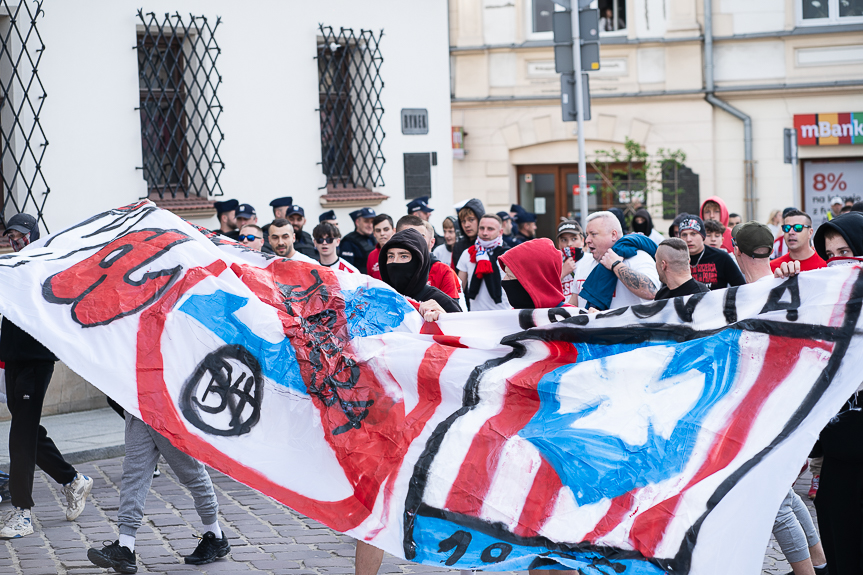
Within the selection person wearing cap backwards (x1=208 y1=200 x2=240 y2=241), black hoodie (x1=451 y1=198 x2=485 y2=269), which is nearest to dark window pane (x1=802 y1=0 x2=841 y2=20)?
black hoodie (x1=451 y1=198 x2=485 y2=269)

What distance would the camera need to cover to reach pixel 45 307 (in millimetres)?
5184

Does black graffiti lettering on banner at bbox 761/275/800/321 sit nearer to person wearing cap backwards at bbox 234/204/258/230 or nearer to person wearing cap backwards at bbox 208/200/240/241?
person wearing cap backwards at bbox 234/204/258/230

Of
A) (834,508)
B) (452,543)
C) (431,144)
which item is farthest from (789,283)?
(431,144)

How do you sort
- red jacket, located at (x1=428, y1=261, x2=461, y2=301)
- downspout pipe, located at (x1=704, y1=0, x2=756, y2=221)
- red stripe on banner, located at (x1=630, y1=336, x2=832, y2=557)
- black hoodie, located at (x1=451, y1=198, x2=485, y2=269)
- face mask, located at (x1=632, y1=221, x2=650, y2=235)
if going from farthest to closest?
1. downspout pipe, located at (x1=704, y1=0, x2=756, y2=221)
2. face mask, located at (x1=632, y1=221, x2=650, y2=235)
3. black hoodie, located at (x1=451, y1=198, x2=485, y2=269)
4. red jacket, located at (x1=428, y1=261, x2=461, y2=301)
5. red stripe on banner, located at (x1=630, y1=336, x2=832, y2=557)

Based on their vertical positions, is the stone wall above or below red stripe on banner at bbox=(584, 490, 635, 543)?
below

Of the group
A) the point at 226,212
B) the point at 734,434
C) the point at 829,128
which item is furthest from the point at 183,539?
the point at 829,128

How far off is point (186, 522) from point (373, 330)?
7.97 feet

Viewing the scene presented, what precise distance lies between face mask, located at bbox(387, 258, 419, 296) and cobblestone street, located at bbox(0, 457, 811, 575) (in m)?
1.51

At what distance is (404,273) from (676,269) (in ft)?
5.22

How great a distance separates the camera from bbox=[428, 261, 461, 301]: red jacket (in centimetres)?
690

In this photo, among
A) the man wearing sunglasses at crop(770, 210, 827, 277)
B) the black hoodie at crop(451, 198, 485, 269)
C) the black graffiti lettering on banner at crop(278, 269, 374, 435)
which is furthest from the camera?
the black hoodie at crop(451, 198, 485, 269)

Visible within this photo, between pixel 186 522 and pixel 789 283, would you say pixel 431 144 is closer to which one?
pixel 186 522

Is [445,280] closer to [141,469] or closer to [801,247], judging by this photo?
[141,469]

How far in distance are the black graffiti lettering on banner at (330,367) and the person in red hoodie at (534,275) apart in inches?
35.8
